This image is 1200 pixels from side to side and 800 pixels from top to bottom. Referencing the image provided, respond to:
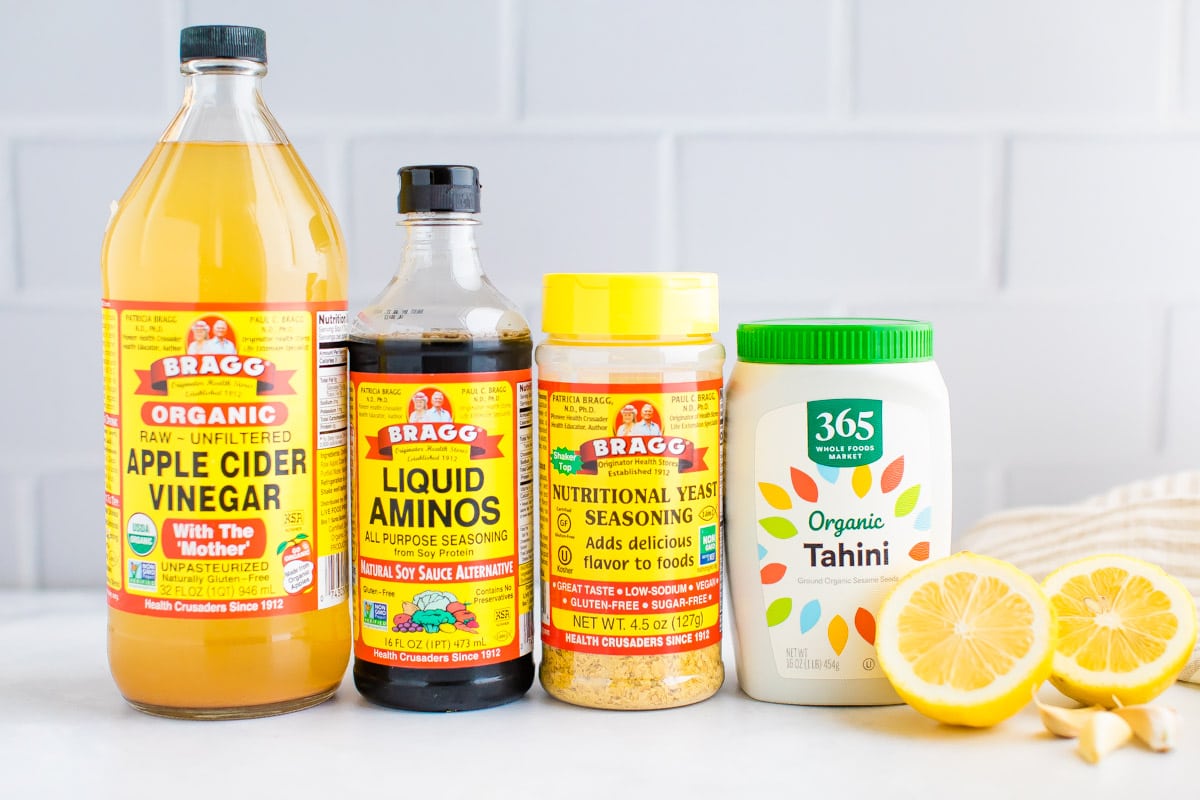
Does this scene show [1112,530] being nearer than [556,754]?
No

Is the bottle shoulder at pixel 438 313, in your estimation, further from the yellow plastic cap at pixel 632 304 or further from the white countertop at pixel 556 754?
the white countertop at pixel 556 754

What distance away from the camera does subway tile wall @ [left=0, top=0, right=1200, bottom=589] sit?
3.45 feet

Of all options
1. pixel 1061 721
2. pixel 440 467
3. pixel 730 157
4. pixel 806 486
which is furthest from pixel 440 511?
pixel 730 157

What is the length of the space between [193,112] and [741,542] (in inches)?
17.3

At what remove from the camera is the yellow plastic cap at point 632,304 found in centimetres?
71

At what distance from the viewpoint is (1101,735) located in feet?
2.15

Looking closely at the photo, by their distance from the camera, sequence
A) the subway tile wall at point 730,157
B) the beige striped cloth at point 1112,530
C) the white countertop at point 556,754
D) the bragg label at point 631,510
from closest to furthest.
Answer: the white countertop at point 556,754 → the bragg label at point 631,510 → the beige striped cloth at point 1112,530 → the subway tile wall at point 730,157

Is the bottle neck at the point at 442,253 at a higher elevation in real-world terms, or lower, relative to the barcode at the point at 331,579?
higher

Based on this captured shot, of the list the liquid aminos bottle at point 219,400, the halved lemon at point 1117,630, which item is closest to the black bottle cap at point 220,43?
the liquid aminos bottle at point 219,400

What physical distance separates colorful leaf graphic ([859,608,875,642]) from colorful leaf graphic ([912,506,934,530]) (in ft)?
0.21

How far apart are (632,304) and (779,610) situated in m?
0.22

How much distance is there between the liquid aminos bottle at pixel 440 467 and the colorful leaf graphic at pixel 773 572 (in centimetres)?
15

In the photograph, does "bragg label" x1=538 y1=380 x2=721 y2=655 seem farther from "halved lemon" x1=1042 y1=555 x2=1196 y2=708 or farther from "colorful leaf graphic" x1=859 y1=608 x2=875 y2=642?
"halved lemon" x1=1042 y1=555 x2=1196 y2=708

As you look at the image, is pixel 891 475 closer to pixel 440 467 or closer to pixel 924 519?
pixel 924 519
